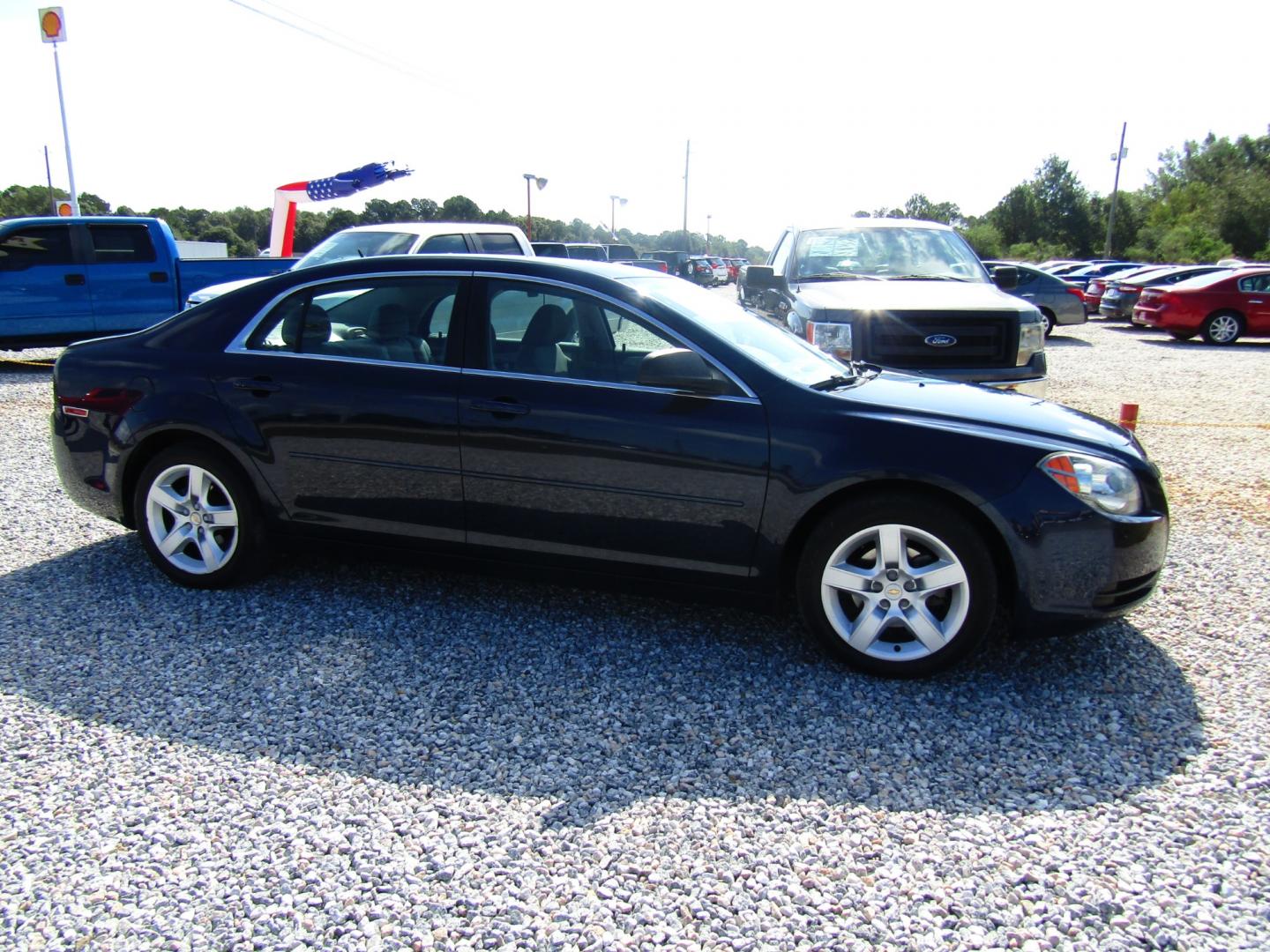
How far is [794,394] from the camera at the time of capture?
380 cm

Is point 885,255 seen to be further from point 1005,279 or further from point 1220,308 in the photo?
point 1220,308

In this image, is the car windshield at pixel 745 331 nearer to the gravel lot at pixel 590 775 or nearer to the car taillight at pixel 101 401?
the gravel lot at pixel 590 775

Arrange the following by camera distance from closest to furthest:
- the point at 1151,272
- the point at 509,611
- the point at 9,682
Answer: the point at 9,682 → the point at 509,611 → the point at 1151,272

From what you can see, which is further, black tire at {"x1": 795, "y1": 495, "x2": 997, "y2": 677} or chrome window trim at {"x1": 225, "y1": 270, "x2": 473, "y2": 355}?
chrome window trim at {"x1": 225, "y1": 270, "x2": 473, "y2": 355}

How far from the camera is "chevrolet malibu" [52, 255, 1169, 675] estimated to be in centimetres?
362

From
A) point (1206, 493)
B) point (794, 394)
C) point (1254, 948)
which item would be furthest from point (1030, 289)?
point (1254, 948)

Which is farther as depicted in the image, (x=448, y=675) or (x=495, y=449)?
(x=495, y=449)

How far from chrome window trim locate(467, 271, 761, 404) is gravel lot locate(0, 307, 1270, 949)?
3.61 feet

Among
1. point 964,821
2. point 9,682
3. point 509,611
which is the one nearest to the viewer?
point 964,821

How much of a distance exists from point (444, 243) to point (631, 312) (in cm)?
776

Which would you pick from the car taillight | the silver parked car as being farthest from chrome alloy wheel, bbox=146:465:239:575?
the silver parked car

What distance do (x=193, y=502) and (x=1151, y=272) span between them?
2594cm

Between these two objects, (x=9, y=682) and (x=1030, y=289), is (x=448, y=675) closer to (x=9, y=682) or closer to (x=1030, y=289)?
(x=9, y=682)

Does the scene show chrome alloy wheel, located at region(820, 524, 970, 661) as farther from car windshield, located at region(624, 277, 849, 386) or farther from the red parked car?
the red parked car
